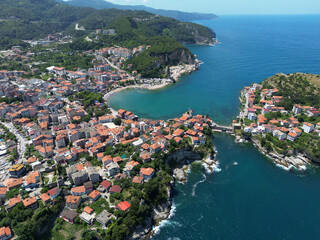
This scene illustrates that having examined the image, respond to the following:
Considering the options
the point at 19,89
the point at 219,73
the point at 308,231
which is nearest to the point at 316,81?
→ the point at 219,73

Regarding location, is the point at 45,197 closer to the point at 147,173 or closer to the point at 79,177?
the point at 79,177

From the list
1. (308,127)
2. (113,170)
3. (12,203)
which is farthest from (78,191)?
(308,127)

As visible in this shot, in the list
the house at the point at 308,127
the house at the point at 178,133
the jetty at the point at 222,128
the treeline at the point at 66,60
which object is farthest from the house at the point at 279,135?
the treeline at the point at 66,60

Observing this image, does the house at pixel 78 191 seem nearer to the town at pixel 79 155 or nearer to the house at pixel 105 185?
the town at pixel 79 155

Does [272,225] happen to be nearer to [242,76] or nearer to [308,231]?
[308,231]

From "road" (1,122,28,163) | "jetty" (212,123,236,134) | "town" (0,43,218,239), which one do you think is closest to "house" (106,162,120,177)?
"town" (0,43,218,239)
